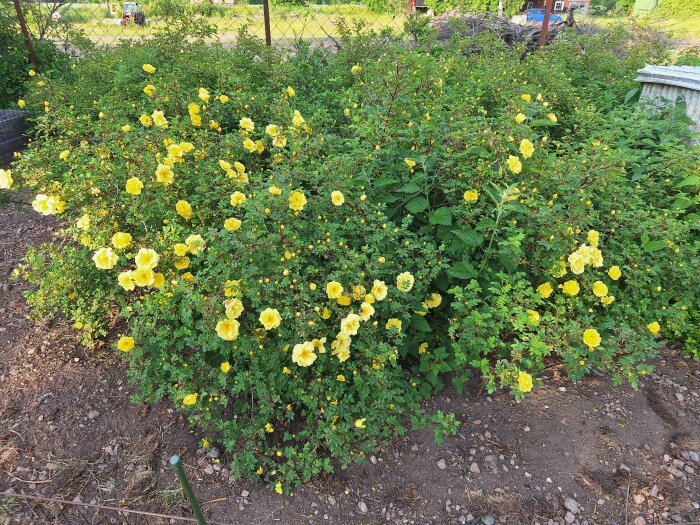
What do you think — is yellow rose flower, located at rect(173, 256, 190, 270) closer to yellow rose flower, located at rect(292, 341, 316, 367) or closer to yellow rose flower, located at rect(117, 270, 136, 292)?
yellow rose flower, located at rect(117, 270, 136, 292)

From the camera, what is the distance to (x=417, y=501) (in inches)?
73.4

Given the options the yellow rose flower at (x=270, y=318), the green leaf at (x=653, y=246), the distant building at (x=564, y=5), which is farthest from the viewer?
the distant building at (x=564, y=5)

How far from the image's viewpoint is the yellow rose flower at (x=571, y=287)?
199cm

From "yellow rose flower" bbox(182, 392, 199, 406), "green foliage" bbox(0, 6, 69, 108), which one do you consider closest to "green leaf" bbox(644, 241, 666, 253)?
"yellow rose flower" bbox(182, 392, 199, 406)

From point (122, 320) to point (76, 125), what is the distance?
3.52ft

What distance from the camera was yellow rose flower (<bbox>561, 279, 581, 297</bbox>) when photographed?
1.99 meters

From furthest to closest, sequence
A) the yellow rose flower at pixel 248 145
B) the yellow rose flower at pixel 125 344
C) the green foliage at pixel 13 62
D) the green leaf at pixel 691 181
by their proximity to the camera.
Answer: the green foliage at pixel 13 62 → the green leaf at pixel 691 181 → the yellow rose flower at pixel 248 145 → the yellow rose flower at pixel 125 344

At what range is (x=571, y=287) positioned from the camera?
1992 millimetres

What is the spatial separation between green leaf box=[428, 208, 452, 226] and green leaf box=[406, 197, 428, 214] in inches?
2.6

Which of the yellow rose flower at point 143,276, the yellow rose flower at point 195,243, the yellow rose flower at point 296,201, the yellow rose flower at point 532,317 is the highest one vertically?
the yellow rose flower at point 296,201

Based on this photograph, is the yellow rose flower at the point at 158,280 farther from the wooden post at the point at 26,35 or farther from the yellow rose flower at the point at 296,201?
the wooden post at the point at 26,35

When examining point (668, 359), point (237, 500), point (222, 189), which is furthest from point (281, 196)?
point (668, 359)

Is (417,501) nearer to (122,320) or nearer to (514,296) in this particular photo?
(514,296)

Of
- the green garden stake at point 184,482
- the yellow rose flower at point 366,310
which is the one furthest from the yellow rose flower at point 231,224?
the green garden stake at point 184,482
